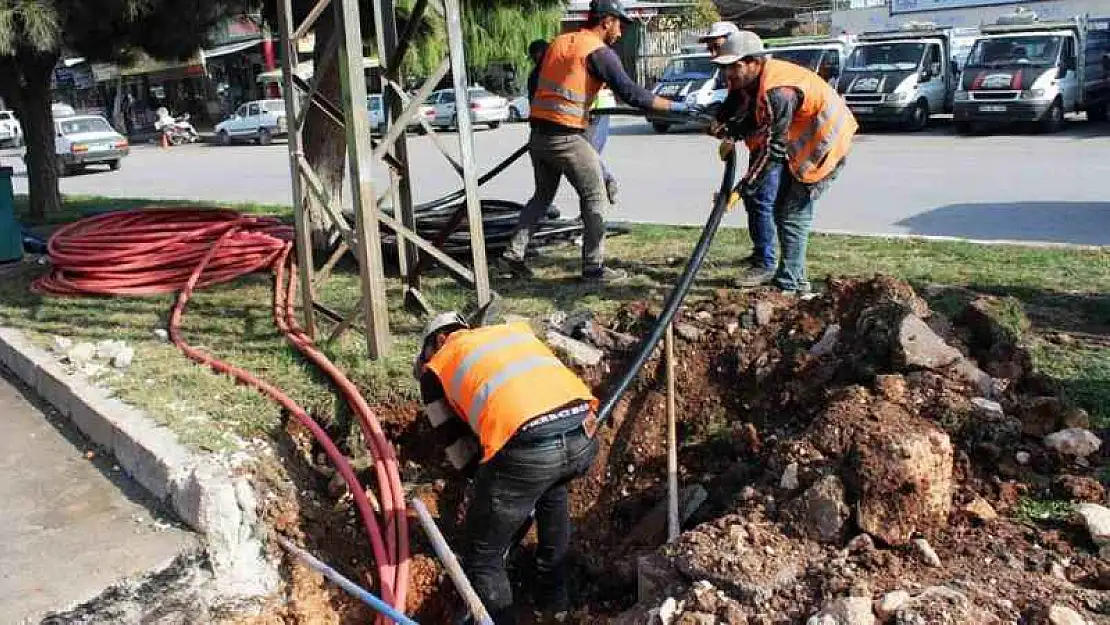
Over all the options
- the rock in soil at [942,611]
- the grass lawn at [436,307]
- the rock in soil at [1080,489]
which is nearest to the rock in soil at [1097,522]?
the rock in soil at [1080,489]

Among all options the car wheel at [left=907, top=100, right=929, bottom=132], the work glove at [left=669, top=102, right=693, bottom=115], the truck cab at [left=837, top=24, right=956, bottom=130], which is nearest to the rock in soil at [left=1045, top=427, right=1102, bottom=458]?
the work glove at [left=669, top=102, right=693, bottom=115]

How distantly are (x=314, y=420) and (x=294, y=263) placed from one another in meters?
2.87

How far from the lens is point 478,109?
27.8 m

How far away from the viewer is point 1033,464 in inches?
145

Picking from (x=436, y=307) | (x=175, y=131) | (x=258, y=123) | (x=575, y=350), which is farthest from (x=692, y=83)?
(x=175, y=131)

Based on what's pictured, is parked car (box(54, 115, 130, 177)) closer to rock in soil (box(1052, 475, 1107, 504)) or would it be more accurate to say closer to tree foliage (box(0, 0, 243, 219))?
tree foliage (box(0, 0, 243, 219))

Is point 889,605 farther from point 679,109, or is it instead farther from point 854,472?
point 679,109

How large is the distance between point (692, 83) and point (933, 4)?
387 inches

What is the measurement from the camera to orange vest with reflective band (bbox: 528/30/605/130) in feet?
20.0

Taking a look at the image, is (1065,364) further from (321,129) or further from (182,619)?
(321,129)

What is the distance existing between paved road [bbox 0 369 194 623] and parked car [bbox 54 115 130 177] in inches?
834

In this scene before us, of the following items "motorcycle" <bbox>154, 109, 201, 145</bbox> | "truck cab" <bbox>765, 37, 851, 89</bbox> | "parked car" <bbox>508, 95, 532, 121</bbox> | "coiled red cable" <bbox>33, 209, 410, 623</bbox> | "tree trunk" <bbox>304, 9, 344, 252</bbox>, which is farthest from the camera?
"motorcycle" <bbox>154, 109, 201, 145</bbox>

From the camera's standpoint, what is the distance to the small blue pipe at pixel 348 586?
Result: 3400 millimetres

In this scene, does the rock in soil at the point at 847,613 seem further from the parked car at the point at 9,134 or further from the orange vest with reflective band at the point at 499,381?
the parked car at the point at 9,134
